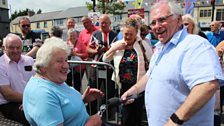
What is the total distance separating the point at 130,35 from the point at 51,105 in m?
1.85

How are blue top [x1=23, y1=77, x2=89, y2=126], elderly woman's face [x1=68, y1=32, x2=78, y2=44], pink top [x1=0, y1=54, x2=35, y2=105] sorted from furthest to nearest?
1. elderly woman's face [x1=68, y1=32, x2=78, y2=44]
2. pink top [x1=0, y1=54, x2=35, y2=105]
3. blue top [x1=23, y1=77, x2=89, y2=126]

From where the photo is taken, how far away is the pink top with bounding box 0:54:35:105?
3.09 meters

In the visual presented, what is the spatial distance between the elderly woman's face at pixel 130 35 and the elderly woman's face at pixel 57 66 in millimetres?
1505

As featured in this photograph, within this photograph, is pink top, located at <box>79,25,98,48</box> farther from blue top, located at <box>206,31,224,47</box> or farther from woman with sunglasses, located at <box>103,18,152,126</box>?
blue top, located at <box>206,31,224,47</box>

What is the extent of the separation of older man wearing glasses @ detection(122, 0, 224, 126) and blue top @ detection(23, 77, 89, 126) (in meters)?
0.63

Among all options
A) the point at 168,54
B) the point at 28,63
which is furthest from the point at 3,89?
the point at 168,54

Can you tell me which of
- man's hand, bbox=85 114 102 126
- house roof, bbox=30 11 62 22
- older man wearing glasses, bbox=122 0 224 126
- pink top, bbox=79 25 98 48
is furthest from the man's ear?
house roof, bbox=30 11 62 22

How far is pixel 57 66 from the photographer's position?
1941 millimetres

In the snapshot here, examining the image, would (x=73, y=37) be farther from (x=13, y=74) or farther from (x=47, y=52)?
(x=47, y=52)

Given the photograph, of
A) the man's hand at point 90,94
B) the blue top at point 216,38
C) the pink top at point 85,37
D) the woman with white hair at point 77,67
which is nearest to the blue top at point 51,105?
the man's hand at point 90,94

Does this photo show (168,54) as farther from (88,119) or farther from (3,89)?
(3,89)

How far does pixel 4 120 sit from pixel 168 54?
227 cm

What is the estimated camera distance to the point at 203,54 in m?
1.61

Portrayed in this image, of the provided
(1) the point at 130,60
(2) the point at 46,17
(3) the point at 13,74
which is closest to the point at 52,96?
(3) the point at 13,74
